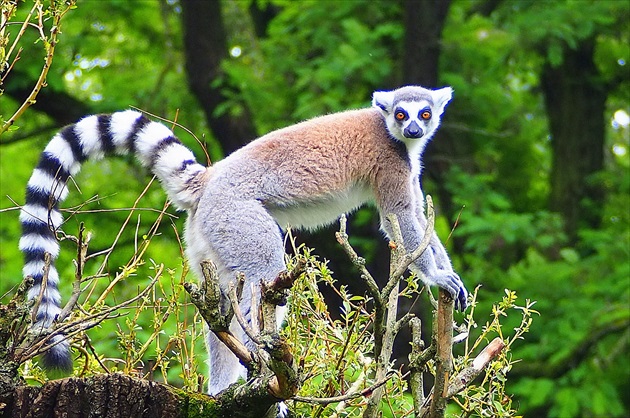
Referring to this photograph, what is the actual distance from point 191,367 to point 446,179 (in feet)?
27.6

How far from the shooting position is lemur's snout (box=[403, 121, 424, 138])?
21.0 ft

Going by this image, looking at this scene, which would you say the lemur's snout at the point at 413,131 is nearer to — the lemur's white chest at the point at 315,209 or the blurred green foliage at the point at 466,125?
the lemur's white chest at the point at 315,209

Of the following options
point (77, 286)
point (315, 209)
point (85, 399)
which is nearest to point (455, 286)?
point (315, 209)

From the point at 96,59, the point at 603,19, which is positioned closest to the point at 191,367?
the point at 603,19

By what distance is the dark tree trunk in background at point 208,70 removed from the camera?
12695 millimetres

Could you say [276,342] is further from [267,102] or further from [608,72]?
[608,72]

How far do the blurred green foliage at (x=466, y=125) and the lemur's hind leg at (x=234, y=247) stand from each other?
4613mm

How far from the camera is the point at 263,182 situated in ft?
19.1

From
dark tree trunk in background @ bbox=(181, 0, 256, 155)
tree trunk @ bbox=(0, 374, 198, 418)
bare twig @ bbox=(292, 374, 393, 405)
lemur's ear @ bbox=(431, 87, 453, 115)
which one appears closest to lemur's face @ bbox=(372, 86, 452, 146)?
lemur's ear @ bbox=(431, 87, 453, 115)

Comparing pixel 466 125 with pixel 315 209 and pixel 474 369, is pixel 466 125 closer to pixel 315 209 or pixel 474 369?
pixel 315 209

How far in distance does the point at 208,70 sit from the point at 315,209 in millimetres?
7104

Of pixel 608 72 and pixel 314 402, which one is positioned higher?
pixel 608 72

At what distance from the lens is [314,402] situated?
384cm

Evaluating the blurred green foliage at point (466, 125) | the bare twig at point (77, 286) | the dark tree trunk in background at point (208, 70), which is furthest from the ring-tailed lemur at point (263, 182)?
the dark tree trunk in background at point (208, 70)
